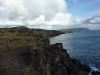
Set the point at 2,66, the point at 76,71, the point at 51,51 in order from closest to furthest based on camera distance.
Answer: the point at 2,66 → the point at 76,71 → the point at 51,51

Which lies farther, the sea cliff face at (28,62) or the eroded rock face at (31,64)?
the sea cliff face at (28,62)

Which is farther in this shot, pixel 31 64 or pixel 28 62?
pixel 28 62

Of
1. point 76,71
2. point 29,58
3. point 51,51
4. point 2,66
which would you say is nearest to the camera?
point 2,66

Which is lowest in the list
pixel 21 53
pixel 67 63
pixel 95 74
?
pixel 95 74

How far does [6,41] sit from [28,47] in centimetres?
1112

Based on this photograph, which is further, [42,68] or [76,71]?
[76,71]

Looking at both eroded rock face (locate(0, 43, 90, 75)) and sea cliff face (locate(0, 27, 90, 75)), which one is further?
sea cliff face (locate(0, 27, 90, 75))

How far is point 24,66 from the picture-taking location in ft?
159

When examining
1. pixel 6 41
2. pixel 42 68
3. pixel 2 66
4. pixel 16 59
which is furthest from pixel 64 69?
pixel 6 41

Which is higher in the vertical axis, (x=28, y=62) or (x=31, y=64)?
(x=28, y=62)

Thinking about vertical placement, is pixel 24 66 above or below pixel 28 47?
below

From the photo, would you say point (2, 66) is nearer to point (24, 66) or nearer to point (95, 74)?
point (24, 66)

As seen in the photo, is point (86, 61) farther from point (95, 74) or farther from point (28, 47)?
point (28, 47)

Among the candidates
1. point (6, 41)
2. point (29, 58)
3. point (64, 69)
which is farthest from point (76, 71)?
point (6, 41)
